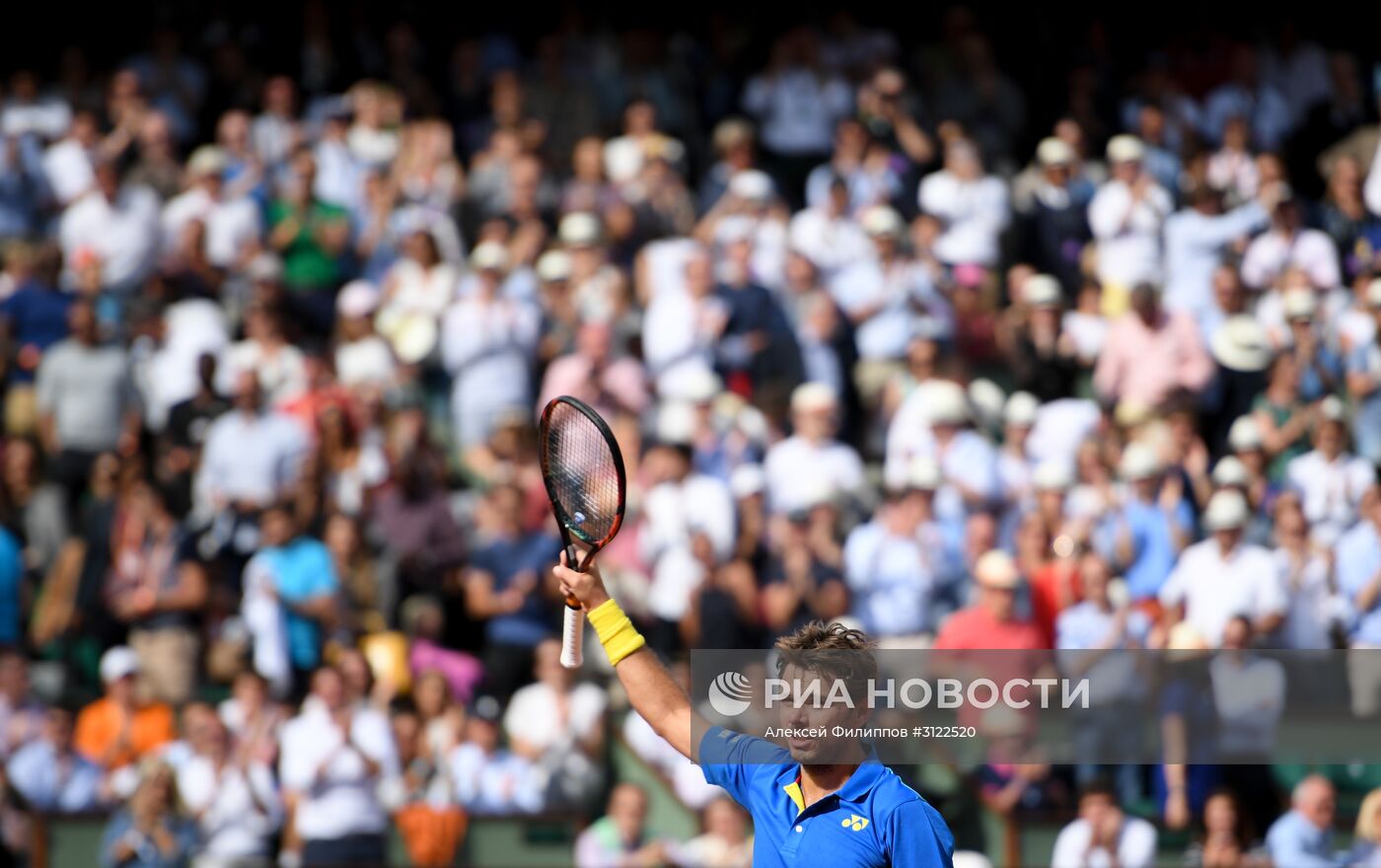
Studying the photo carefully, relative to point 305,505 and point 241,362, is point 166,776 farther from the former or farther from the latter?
point 241,362

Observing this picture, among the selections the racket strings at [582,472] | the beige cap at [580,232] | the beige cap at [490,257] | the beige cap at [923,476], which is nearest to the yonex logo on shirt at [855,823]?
the racket strings at [582,472]

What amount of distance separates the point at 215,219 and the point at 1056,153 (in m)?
5.30

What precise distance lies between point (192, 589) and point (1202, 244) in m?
6.37

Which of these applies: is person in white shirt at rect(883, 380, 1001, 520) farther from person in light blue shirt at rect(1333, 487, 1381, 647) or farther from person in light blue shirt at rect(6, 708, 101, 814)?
person in light blue shirt at rect(6, 708, 101, 814)

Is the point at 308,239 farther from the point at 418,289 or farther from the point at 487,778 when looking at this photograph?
the point at 487,778

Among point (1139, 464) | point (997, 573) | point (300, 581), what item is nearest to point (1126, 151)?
point (1139, 464)

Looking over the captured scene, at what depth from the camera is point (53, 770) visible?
38.1 ft

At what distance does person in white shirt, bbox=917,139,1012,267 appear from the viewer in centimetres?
1450

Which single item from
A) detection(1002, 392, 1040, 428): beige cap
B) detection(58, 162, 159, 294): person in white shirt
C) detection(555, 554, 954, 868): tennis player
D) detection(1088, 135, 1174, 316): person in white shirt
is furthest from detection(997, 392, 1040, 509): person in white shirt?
detection(555, 554, 954, 868): tennis player

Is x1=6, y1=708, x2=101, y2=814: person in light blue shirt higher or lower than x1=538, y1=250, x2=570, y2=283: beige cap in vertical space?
lower

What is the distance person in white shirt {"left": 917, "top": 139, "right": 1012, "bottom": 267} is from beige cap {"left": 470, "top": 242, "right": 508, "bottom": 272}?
2708mm

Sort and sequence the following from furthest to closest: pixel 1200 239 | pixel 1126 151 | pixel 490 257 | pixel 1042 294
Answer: pixel 1126 151, pixel 1200 239, pixel 490 257, pixel 1042 294

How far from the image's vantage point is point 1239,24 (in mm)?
17359

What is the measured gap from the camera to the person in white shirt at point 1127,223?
14.1m
